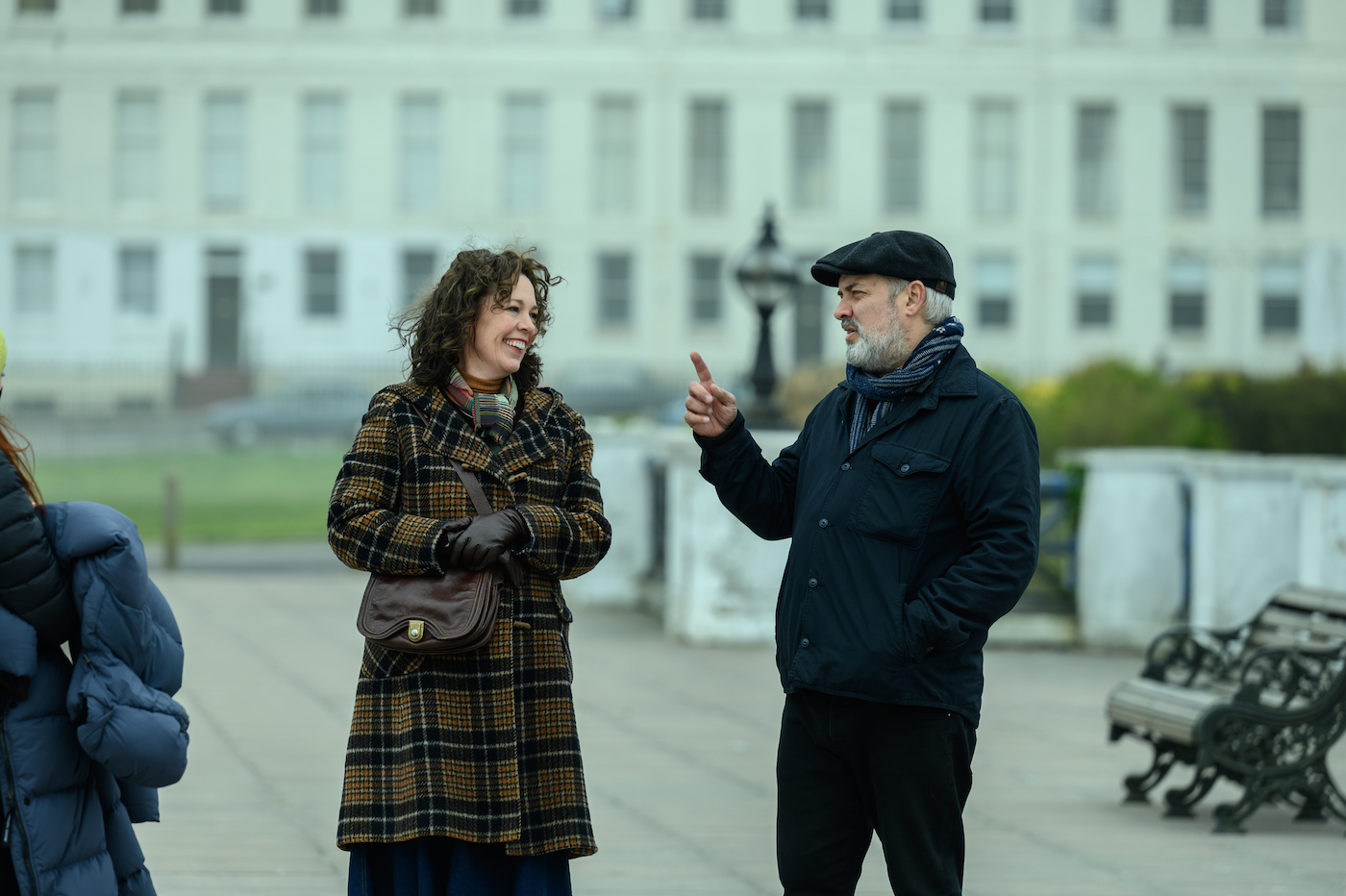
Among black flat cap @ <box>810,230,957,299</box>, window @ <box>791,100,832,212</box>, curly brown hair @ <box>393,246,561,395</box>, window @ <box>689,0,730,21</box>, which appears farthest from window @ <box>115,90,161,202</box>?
black flat cap @ <box>810,230,957,299</box>

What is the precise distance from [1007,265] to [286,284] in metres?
19.3

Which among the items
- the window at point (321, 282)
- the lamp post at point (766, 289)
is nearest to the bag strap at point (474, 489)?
the lamp post at point (766, 289)

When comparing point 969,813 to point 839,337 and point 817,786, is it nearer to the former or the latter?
point 817,786

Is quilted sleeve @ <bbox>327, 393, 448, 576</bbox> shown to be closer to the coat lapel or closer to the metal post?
the coat lapel

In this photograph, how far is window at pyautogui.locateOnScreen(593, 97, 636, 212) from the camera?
43.4m

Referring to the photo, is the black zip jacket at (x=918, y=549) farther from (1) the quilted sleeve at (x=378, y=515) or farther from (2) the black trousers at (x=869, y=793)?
(1) the quilted sleeve at (x=378, y=515)

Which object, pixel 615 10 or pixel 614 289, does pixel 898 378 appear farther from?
pixel 615 10

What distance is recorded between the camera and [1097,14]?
145 ft

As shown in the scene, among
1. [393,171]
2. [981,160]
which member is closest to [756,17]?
[981,160]

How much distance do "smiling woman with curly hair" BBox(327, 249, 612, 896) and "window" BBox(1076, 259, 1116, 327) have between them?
137 ft

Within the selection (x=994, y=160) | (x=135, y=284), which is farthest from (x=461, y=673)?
(x=135, y=284)

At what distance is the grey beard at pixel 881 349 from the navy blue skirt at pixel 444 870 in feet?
4.57

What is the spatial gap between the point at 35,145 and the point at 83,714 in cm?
4434

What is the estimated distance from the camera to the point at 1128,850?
615 cm
